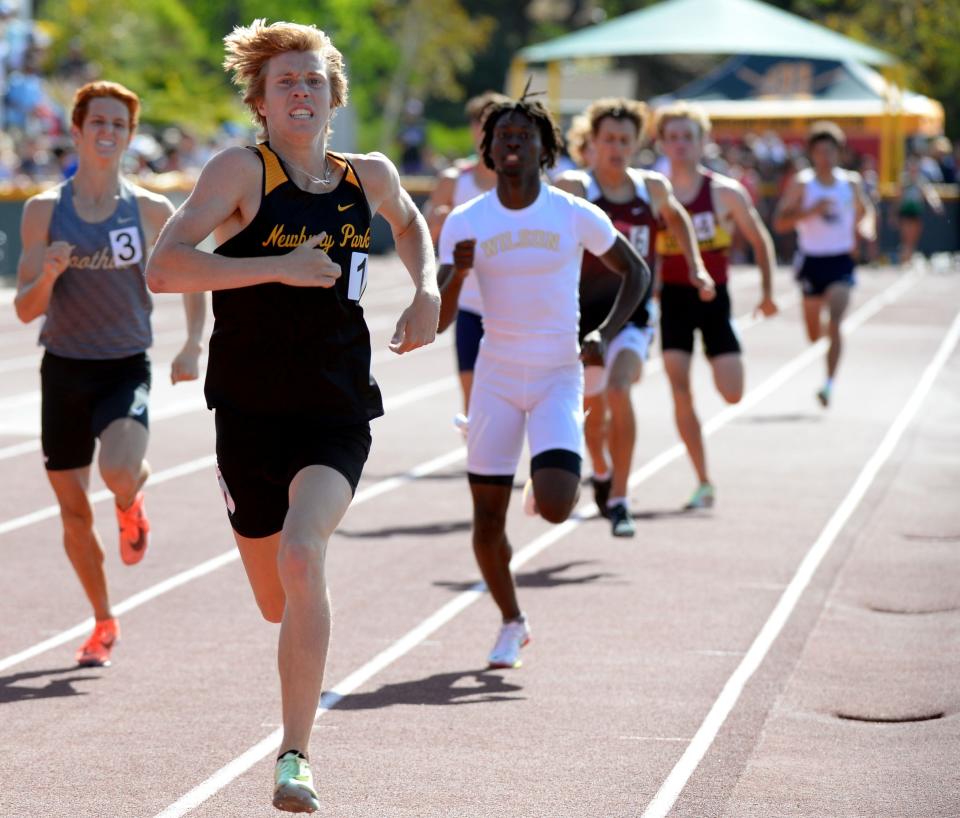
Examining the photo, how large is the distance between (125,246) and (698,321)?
4668 mm

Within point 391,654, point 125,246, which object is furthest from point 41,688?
point 125,246

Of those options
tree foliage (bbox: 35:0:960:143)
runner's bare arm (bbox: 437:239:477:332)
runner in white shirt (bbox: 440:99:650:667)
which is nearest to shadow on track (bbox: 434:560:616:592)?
runner in white shirt (bbox: 440:99:650:667)

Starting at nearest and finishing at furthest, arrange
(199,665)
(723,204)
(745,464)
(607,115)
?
(199,665) < (607,115) < (723,204) < (745,464)

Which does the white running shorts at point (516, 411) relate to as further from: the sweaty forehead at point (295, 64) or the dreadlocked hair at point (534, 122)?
the sweaty forehead at point (295, 64)

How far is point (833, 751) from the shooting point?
6.34 m

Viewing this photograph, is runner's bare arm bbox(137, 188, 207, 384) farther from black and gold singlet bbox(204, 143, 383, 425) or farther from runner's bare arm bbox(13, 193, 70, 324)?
black and gold singlet bbox(204, 143, 383, 425)

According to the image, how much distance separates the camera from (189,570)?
953 centimetres

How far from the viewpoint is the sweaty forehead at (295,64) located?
5477 mm

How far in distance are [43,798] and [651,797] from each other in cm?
173

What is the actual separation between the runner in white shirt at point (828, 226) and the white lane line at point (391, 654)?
294 cm

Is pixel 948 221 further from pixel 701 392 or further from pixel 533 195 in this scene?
pixel 533 195

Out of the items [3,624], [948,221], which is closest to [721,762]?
[3,624]

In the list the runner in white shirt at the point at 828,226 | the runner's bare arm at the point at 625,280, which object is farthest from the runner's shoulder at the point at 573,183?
the runner in white shirt at the point at 828,226

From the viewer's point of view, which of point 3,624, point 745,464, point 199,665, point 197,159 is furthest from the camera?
point 197,159
